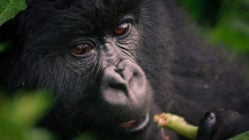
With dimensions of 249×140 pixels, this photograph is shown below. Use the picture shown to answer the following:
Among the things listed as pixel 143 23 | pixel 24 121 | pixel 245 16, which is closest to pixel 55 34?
pixel 143 23

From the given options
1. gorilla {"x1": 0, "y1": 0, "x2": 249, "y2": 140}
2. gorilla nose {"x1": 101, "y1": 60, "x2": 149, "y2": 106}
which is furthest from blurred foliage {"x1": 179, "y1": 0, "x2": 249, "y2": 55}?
gorilla nose {"x1": 101, "y1": 60, "x2": 149, "y2": 106}

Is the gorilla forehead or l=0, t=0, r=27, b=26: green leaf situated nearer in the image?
l=0, t=0, r=27, b=26: green leaf

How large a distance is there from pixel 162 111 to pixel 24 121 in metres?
2.42

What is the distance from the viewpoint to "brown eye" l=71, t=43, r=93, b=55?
2.73 meters

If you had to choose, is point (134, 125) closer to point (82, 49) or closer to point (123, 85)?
point (123, 85)

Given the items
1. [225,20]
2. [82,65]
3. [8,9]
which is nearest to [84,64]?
[82,65]

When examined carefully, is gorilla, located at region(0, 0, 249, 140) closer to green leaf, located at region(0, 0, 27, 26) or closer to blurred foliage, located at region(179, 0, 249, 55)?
green leaf, located at region(0, 0, 27, 26)

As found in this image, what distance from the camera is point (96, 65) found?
272 cm

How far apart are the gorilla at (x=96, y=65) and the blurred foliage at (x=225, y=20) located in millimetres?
969

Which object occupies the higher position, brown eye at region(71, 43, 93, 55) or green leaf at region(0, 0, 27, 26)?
green leaf at region(0, 0, 27, 26)

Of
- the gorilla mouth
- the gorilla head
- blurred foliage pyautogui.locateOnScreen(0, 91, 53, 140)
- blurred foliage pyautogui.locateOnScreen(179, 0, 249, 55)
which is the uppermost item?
blurred foliage pyautogui.locateOnScreen(0, 91, 53, 140)

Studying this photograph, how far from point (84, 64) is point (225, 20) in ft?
6.96

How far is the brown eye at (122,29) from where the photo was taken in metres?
2.88

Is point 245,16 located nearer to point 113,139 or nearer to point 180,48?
point 180,48
